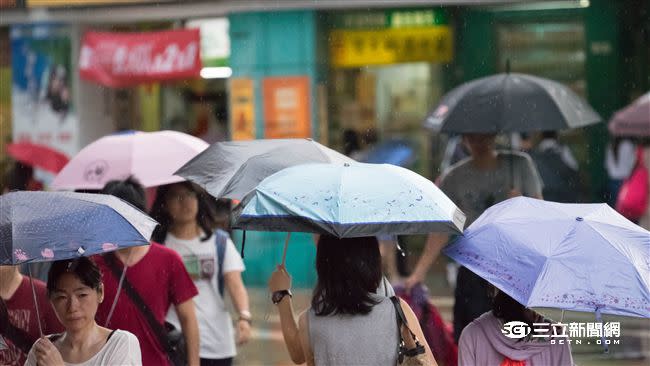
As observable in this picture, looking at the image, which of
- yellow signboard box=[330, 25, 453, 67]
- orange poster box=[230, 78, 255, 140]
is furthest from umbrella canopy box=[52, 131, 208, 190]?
yellow signboard box=[330, 25, 453, 67]

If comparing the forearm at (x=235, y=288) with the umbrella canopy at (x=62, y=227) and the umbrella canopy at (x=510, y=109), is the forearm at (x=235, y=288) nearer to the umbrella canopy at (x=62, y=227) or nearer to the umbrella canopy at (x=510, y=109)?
the umbrella canopy at (x=510, y=109)

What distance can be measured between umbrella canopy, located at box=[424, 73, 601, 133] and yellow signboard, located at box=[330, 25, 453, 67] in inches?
241

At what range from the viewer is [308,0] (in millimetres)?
13016

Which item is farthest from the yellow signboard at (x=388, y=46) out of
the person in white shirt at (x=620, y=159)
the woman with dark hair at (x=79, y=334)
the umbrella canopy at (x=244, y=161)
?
the woman with dark hair at (x=79, y=334)

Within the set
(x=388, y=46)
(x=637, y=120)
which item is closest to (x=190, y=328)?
(x=637, y=120)

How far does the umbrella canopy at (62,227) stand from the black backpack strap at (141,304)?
0.77m

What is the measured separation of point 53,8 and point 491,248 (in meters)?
10.3

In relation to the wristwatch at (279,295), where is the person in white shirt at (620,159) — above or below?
below

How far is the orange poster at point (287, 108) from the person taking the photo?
13.2 m

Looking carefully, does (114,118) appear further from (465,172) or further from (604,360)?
(465,172)

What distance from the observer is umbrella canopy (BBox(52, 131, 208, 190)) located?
22.2 ft

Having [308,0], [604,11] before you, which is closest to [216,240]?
[308,0]

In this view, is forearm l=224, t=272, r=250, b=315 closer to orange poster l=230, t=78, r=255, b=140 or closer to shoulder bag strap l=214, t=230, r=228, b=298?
shoulder bag strap l=214, t=230, r=228, b=298

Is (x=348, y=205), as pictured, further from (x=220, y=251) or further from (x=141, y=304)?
(x=220, y=251)
